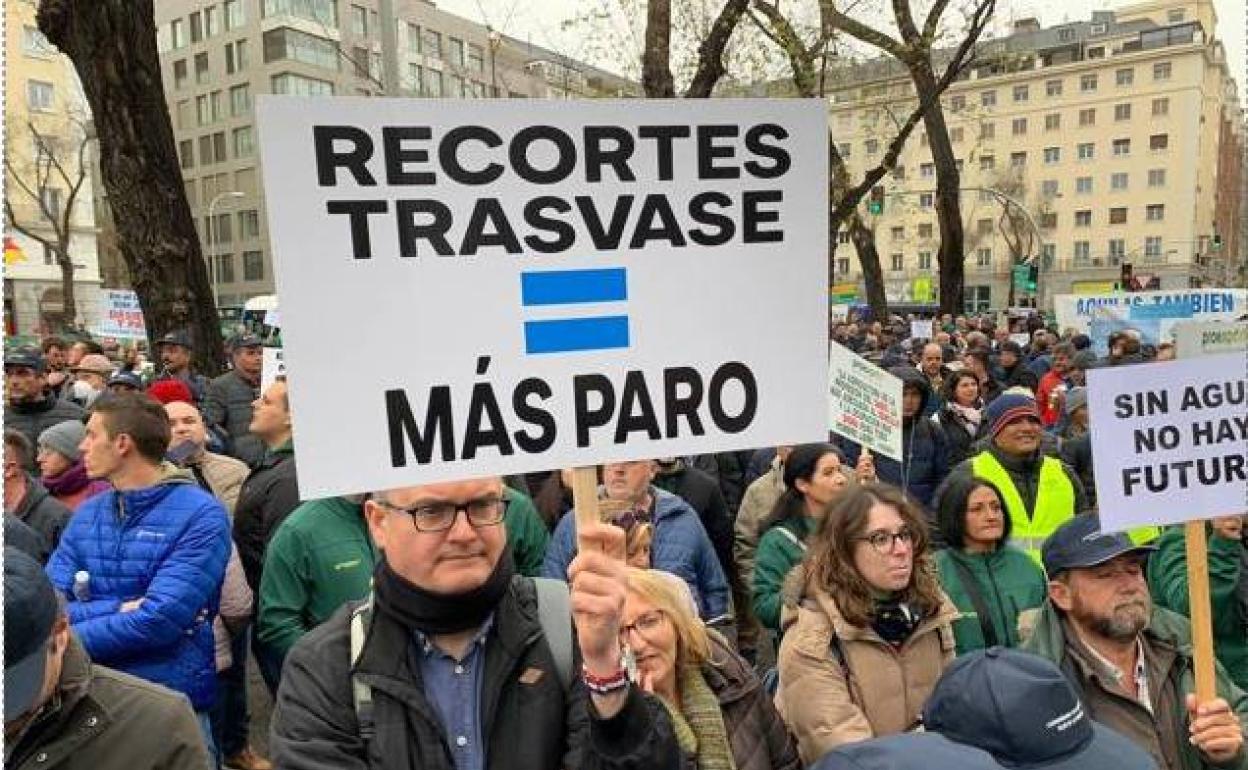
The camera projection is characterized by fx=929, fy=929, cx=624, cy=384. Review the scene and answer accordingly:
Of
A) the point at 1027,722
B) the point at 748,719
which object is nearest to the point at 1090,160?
the point at 748,719

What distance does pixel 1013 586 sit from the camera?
328cm

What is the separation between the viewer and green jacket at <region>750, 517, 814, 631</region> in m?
3.89

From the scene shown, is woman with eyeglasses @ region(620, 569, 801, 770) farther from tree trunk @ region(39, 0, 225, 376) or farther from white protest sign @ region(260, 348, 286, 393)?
tree trunk @ region(39, 0, 225, 376)

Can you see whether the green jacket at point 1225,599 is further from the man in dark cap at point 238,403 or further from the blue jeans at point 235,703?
the man in dark cap at point 238,403

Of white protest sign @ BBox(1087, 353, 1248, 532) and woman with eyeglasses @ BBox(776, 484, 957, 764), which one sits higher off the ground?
white protest sign @ BBox(1087, 353, 1248, 532)

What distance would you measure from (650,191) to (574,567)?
0.76 metres

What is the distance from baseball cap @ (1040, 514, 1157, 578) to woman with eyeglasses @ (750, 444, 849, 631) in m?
1.14

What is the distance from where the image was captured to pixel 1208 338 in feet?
11.5

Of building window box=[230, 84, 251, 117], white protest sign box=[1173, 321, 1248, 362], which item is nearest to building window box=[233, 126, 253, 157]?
building window box=[230, 84, 251, 117]

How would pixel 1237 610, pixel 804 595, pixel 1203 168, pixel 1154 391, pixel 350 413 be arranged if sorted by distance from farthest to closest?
pixel 1203 168 < pixel 1237 610 < pixel 804 595 < pixel 1154 391 < pixel 350 413

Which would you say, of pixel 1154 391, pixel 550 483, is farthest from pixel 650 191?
pixel 550 483

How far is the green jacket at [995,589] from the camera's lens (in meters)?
3.14

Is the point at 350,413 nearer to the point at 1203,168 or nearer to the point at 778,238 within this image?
the point at 778,238

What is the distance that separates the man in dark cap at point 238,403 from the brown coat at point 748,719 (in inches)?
196
